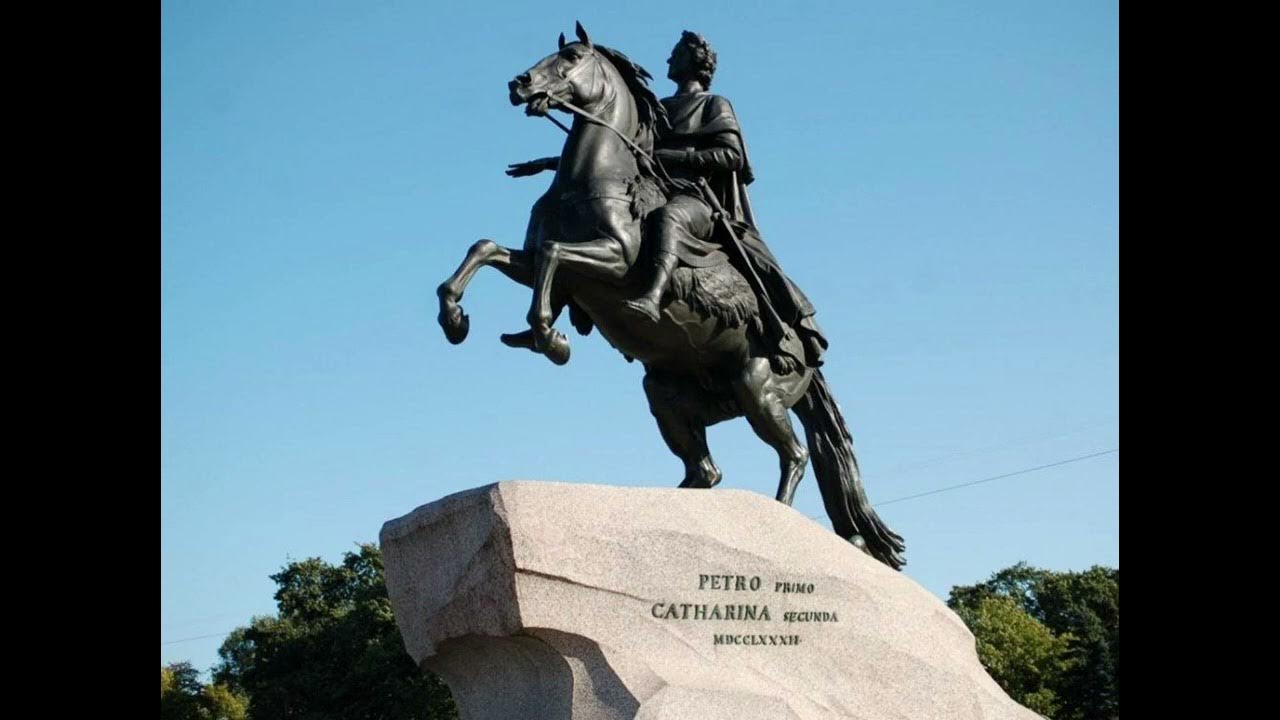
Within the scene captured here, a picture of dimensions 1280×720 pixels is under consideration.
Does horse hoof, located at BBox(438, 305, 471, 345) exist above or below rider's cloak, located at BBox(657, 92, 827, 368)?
below

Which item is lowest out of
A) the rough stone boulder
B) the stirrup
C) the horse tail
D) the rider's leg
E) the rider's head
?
the rough stone boulder

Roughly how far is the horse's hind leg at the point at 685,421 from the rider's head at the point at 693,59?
7.92ft

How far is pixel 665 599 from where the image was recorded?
28.3 ft

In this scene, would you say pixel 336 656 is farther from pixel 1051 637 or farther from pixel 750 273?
pixel 750 273

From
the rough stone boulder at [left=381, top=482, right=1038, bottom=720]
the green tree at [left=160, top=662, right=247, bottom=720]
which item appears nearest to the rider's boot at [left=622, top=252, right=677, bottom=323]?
the rough stone boulder at [left=381, top=482, right=1038, bottom=720]

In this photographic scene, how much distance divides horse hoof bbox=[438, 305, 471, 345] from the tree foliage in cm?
1937

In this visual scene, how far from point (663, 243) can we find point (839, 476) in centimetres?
260

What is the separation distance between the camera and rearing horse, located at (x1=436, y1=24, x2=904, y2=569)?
10180 mm

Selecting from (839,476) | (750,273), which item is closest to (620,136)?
(750,273)

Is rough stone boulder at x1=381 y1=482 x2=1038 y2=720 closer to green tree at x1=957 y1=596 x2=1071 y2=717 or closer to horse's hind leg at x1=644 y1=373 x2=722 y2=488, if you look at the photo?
horse's hind leg at x1=644 y1=373 x2=722 y2=488

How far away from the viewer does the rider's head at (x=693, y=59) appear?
40.7 ft
